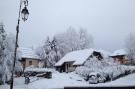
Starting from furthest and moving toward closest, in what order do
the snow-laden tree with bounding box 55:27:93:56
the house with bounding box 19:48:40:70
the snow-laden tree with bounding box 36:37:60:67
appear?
the snow-laden tree with bounding box 55:27:93:56 < the snow-laden tree with bounding box 36:37:60:67 < the house with bounding box 19:48:40:70

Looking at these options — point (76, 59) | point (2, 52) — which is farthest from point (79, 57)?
point (2, 52)

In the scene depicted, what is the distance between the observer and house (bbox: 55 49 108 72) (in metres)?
55.9

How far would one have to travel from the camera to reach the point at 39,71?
4650 centimetres

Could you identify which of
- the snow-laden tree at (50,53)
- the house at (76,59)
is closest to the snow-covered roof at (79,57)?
the house at (76,59)

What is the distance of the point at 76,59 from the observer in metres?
58.4

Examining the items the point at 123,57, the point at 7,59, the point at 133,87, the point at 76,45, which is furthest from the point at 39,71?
the point at 123,57

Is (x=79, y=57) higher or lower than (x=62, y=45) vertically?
lower

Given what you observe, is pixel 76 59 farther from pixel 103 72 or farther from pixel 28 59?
pixel 103 72

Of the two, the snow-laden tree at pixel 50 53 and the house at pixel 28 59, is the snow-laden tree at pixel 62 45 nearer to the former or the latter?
the snow-laden tree at pixel 50 53

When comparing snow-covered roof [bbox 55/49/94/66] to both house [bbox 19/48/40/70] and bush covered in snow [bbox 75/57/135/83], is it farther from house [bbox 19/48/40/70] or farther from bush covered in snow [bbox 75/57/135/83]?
house [bbox 19/48/40/70]

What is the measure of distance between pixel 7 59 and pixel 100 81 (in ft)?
49.8

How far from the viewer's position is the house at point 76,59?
55.9 metres

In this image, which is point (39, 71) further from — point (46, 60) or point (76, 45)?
point (76, 45)

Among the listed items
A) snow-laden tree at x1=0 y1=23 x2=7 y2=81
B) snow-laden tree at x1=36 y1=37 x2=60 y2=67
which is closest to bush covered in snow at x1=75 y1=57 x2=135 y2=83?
snow-laden tree at x1=0 y1=23 x2=7 y2=81
